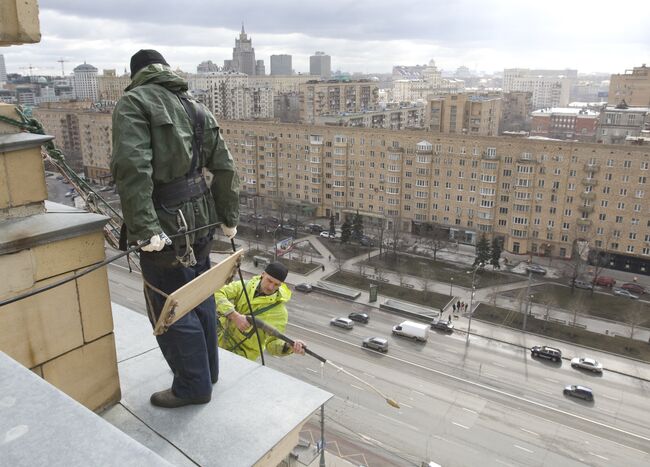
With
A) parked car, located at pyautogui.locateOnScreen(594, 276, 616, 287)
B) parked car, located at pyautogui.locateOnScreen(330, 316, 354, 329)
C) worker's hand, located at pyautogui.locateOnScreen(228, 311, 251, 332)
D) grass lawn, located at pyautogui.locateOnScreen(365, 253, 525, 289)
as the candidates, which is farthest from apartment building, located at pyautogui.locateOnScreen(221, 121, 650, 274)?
worker's hand, located at pyautogui.locateOnScreen(228, 311, 251, 332)

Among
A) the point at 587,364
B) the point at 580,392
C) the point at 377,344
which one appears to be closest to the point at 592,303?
the point at 587,364

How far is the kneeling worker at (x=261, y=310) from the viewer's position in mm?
6344

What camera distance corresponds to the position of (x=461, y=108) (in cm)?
6425

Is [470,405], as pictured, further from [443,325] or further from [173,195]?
[173,195]

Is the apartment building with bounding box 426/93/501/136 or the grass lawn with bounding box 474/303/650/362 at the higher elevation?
the apartment building with bounding box 426/93/501/136

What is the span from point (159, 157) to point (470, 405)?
2083cm

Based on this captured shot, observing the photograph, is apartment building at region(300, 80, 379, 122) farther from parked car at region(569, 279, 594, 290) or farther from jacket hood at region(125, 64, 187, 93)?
jacket hood at region(125, 64, 187, 93)

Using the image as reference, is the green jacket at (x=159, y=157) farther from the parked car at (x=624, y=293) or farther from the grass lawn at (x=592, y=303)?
the parked car at (x=624, y=293)

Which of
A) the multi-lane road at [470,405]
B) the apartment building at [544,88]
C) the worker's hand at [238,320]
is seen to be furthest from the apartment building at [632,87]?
the worker's hand at [238,320]

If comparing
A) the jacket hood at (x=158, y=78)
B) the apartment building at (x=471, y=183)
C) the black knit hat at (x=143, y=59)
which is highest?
the black knit hat at (x=143, y=59)

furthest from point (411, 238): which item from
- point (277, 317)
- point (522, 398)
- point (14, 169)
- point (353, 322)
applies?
point (14, 169)

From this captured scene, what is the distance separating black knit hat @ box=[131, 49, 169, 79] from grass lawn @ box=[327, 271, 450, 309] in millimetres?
29421

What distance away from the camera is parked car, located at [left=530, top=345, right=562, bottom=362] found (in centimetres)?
2595

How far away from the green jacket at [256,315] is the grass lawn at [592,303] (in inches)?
1115
